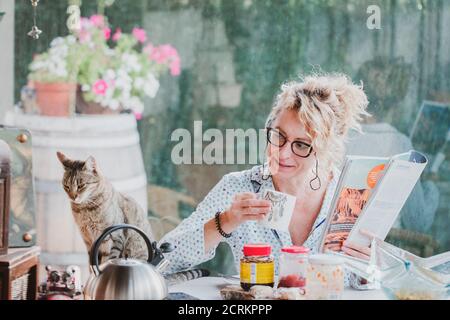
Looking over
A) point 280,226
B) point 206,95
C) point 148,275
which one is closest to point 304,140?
point 280,226

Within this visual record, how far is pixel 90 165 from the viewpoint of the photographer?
3.23 metres

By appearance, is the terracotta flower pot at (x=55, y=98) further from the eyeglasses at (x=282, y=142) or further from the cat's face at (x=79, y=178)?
the eyeglasses at (x=282, y=142)

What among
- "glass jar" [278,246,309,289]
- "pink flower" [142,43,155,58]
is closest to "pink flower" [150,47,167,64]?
"pink flower" [142,43,155,58]

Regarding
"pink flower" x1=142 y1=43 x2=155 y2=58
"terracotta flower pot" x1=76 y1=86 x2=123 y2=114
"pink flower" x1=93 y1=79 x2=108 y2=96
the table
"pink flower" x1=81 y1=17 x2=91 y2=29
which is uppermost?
"pink flower" x1=81 y1=17 x2=91 y2=29

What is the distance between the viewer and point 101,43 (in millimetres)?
3408

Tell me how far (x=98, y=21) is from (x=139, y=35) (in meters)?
0.19

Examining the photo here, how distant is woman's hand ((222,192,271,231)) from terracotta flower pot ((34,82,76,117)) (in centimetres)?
127

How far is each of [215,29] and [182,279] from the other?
4.84 feet

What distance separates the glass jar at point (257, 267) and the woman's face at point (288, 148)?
20.9 inches

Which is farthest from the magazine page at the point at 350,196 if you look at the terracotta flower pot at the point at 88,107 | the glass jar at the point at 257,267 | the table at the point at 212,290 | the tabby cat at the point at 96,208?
the terracotta flower pot at the point at 88,107

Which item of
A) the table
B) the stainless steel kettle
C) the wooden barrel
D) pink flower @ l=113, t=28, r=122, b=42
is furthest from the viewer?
pink flower @ l=113, t=28, r=122, b=42

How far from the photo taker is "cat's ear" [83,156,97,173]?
3.22 meters

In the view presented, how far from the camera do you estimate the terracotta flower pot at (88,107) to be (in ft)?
11.1

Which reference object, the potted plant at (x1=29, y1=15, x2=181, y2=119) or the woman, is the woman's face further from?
the potted plant at (x1=29, y1=15, x2=181, y2=119)
